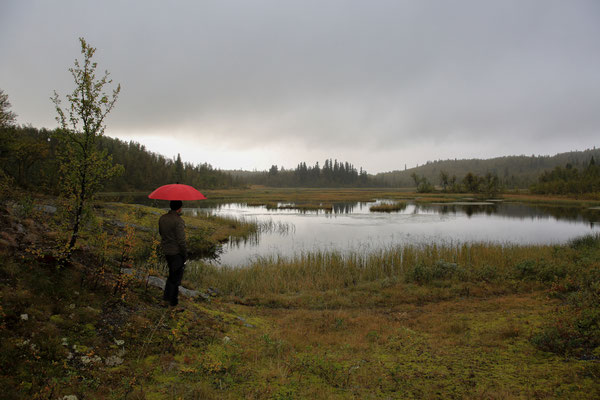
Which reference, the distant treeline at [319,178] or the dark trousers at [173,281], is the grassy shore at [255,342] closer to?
the dark trousers at [173,281]

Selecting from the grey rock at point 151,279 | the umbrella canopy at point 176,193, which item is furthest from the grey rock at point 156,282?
the umbrella canopy at point 176,193

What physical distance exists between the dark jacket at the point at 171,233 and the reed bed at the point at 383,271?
4856 millimetres

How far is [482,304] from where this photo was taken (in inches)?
338

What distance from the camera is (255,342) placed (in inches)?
225

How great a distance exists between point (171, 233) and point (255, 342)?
9.80ft

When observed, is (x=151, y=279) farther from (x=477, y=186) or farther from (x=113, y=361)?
(x=477, y=186)

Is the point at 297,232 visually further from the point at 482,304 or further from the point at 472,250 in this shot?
the point at 482,304

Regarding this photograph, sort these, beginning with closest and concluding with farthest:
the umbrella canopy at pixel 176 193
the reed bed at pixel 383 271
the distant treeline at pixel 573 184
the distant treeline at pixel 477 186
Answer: the umbrella canopy at pixel 176 193 → the reed bed at pixel 383 271 → the distant treeline at pixel 573 184 → the distant treeline at pixel 477 186

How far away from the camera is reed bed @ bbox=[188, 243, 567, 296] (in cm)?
1141

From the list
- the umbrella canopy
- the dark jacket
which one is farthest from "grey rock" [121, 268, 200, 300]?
the umbrella canopy

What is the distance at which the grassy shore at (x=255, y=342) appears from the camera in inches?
147

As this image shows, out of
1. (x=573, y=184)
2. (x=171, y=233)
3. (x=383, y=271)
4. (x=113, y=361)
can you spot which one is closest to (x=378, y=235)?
(x=383, y=271)

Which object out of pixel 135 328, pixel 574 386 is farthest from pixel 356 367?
pixel 135 328

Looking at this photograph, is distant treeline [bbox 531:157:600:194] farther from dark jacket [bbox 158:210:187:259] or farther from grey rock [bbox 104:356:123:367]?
grey rock [bbox 104:356:123:367]
